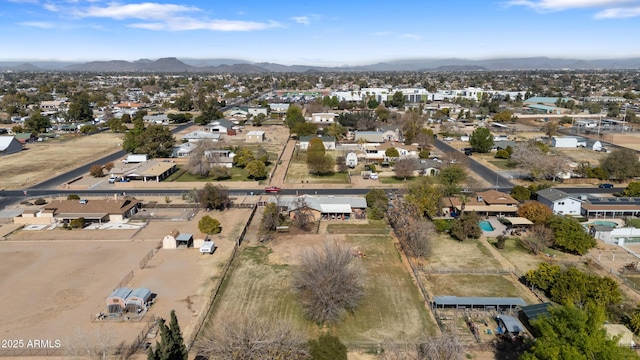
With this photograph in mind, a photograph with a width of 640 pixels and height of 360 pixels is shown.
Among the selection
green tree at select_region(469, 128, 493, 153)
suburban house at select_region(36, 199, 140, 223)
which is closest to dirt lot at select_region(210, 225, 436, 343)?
suburban house at select_region(36, 199, 140, 223)

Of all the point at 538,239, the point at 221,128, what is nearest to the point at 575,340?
the point at 538,239

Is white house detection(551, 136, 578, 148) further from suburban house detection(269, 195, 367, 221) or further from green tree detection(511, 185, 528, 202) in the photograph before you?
suburban house detection(269, 195, 367, 221)

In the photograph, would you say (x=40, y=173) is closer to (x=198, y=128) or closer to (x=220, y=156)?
(x=220, y=156)

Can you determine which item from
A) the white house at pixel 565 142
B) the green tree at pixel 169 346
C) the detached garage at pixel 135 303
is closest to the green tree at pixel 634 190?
the white house at pixel 565 142

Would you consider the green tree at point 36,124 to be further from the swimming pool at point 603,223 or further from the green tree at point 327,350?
the swimming pool at point 603,223

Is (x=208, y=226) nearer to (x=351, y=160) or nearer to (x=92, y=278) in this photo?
(x=92, y=278)
